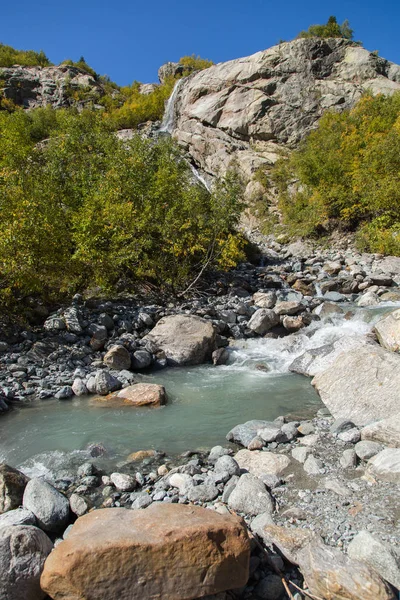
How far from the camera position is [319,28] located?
41406 mm

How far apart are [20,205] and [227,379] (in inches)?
277

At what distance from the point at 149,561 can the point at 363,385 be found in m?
4.94

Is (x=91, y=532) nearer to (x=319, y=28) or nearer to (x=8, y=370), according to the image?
(x=8, y=370)

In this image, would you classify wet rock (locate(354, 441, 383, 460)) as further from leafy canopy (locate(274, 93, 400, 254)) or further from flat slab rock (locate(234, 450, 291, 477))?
leafy canopy (locate(274, 93, 400, 254))

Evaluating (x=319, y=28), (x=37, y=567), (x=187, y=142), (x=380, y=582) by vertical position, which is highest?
(x=319, y=28)

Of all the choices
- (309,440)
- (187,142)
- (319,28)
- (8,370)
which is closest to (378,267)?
(309,440)

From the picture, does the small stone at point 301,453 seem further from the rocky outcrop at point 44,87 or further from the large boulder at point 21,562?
the rocky outcrop at point 44,87

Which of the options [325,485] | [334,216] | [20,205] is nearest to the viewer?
[325,485]

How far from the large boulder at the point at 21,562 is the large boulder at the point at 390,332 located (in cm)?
826

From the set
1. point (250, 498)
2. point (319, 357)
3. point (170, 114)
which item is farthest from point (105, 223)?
point (170, 114)

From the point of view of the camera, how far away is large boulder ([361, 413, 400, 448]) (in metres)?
5.05

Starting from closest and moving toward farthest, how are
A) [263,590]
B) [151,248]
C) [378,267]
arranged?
1. [263,590]
2. [151,248]
3. [378,267]

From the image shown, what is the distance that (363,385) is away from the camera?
6516 millimetres

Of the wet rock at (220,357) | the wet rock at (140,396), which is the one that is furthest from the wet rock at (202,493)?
the wet rock at (220,357)
